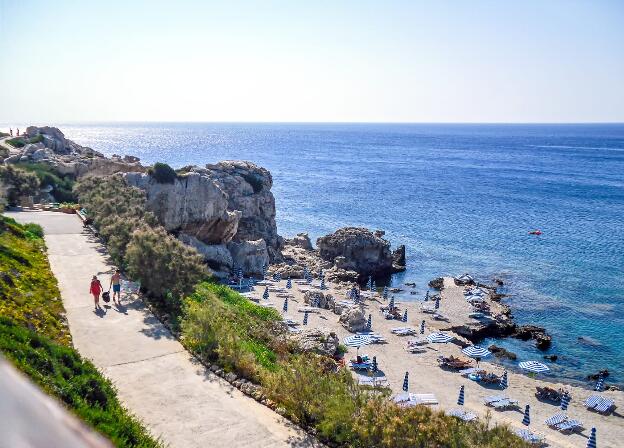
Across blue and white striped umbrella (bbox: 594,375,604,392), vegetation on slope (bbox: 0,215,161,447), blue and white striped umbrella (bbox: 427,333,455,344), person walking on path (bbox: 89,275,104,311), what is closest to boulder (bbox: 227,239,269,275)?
blue and white striped umbrella (bbox: 427,333,455,344)

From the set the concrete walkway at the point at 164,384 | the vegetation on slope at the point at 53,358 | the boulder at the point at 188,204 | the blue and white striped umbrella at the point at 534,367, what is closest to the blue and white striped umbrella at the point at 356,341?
the blue and white striped umbrella at the point at 534,367

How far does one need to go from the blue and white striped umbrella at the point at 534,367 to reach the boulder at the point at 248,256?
24.1 metres

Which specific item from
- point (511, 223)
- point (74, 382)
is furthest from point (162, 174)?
point (511, 223)

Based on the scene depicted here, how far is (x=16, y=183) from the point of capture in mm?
44250

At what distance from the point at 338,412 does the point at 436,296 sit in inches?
1409

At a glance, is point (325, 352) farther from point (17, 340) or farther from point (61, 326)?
point (17, 340)

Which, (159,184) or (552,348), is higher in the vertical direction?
(159,184)

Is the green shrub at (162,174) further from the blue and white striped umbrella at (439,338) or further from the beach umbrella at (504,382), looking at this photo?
the beach umbrella at (504,382)

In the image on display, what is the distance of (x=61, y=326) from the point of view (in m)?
19.9

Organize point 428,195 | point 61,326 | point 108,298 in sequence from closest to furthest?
point 61,326
point 108,298
point 428,195

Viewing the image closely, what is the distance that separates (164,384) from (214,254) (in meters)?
28.1

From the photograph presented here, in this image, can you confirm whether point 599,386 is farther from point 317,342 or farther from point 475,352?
point 317,342

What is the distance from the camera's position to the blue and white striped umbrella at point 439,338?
37.3 m

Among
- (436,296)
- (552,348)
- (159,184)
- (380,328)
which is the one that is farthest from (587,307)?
(159,184)
